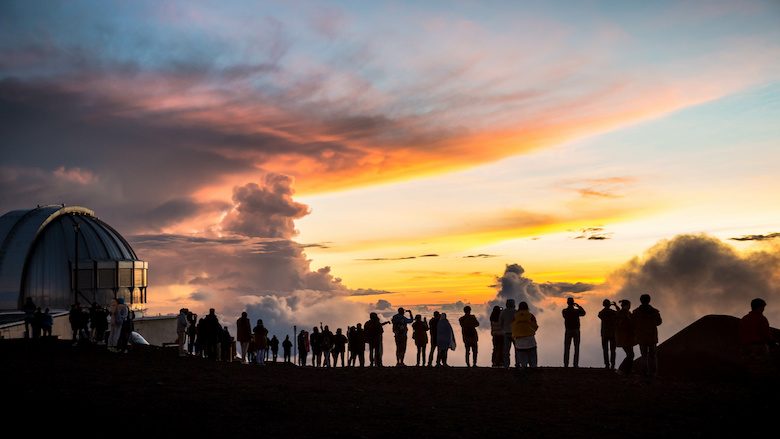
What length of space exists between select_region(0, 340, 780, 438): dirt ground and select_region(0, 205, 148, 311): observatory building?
31.3 m

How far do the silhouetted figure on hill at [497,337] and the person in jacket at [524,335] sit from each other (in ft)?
7.72

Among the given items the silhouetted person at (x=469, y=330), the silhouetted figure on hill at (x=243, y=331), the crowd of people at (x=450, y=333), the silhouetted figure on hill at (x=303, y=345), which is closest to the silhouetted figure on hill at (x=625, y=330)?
the crowd of people at (x=450, y=333)

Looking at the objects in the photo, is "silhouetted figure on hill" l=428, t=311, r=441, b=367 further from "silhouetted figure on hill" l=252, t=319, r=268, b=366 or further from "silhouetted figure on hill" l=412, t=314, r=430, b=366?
"silhouetted figure on hill" l=252, t=319, r=268, b=366

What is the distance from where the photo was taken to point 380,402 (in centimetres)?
1295

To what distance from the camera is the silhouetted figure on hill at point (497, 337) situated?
759 inches

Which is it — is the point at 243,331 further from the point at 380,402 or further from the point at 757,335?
the point at 757,335

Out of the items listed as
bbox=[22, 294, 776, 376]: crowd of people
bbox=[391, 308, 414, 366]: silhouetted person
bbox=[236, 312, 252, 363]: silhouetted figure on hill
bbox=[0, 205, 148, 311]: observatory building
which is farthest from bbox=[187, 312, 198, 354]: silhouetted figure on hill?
bbox=[0, 205, 148, 311]: observatory building

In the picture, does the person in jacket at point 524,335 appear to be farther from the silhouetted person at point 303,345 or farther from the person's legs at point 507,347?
the silhouetted person at point 303,345

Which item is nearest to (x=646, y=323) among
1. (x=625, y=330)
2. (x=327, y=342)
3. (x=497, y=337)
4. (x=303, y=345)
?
A: (x=625, y=330)

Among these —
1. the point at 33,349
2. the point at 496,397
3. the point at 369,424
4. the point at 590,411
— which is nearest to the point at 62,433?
the point at 369,424

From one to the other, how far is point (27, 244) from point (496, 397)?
1718 inches

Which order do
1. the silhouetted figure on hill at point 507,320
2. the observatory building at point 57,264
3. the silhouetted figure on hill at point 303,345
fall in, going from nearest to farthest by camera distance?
the silhouetted figure on hill at point 507,320 < the silhouetted figure on hill at point 303,345 < the observatory building at point 57,264

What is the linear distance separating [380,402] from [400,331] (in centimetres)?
807

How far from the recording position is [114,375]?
49.5ft
